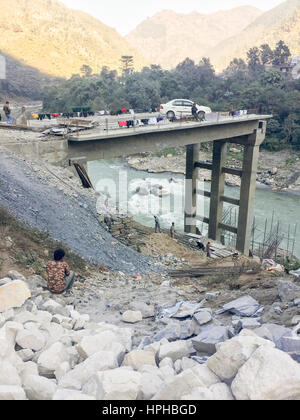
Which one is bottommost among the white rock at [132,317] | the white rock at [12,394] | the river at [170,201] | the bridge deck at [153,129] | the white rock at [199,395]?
the river at [170,201]

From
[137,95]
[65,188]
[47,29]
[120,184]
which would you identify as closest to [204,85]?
[137,95]

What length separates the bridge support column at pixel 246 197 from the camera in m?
26.5

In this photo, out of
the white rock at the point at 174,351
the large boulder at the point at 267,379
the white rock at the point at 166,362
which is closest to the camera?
the large boulder at the point at 267,379

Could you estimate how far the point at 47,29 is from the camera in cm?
15912

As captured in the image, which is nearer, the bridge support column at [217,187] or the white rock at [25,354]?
the white rock at [25,354]

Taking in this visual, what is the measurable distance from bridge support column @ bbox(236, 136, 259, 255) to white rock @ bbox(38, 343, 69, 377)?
2244cm

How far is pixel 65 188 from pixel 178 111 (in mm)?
13058

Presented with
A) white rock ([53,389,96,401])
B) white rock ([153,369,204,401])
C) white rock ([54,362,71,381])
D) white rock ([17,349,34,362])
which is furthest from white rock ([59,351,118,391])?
white rock ([153,369,204,401])

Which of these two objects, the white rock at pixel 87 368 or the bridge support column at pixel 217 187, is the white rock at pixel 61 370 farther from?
the bridge support column at pixel 217 187

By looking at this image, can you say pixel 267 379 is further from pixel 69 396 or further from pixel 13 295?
pixel 13 295

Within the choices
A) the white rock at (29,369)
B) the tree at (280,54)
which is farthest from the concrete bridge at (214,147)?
the tree at (280,54)

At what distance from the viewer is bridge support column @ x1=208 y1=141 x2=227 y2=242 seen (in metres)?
27.0

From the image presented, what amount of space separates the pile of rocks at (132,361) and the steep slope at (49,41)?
134601 mm

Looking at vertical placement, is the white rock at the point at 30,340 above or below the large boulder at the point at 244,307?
above
